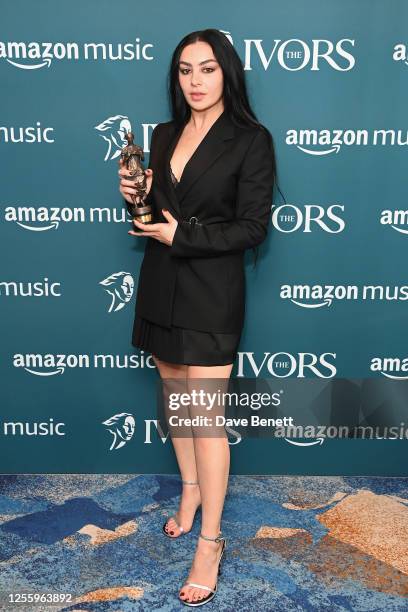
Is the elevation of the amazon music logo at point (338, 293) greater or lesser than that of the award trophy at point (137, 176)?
lesser

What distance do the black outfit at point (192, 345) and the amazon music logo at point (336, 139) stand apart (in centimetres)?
58

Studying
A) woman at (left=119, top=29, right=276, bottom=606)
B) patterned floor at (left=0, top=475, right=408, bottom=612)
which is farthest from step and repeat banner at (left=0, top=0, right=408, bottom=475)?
woman at (left=119, top=29, right=276, bottom=606)

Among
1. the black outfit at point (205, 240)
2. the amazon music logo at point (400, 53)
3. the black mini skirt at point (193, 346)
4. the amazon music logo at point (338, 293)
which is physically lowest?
the black mini skirt at point (193, 346)

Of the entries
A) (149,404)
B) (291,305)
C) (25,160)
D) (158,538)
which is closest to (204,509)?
(158,538)

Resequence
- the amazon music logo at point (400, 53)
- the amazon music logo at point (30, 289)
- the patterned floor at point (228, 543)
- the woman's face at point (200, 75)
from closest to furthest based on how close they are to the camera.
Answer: the woman's face at point (200, 75) → the patterned floor at point (228, 543) → the amazon music logo at point (400, 53) → the amazon music logo at point (30, 289)

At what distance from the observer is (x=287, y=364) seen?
2764mm

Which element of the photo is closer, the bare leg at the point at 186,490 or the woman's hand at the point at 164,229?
the woman's hand at the point at 164,229

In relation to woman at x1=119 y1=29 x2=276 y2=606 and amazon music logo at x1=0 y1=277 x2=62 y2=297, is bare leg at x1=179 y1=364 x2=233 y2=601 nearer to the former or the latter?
woman at x1=119 y1=29 x2=276 y2=606

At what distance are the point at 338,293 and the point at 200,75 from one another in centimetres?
104

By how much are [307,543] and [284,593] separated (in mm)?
278

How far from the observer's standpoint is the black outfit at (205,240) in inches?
83.0

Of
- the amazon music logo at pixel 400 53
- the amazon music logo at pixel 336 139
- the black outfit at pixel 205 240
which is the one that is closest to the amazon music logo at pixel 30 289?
the black outfit at pixel 205 240

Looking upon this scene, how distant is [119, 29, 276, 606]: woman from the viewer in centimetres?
211

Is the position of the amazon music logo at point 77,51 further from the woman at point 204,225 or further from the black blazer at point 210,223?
the black blazer at point 210,223
